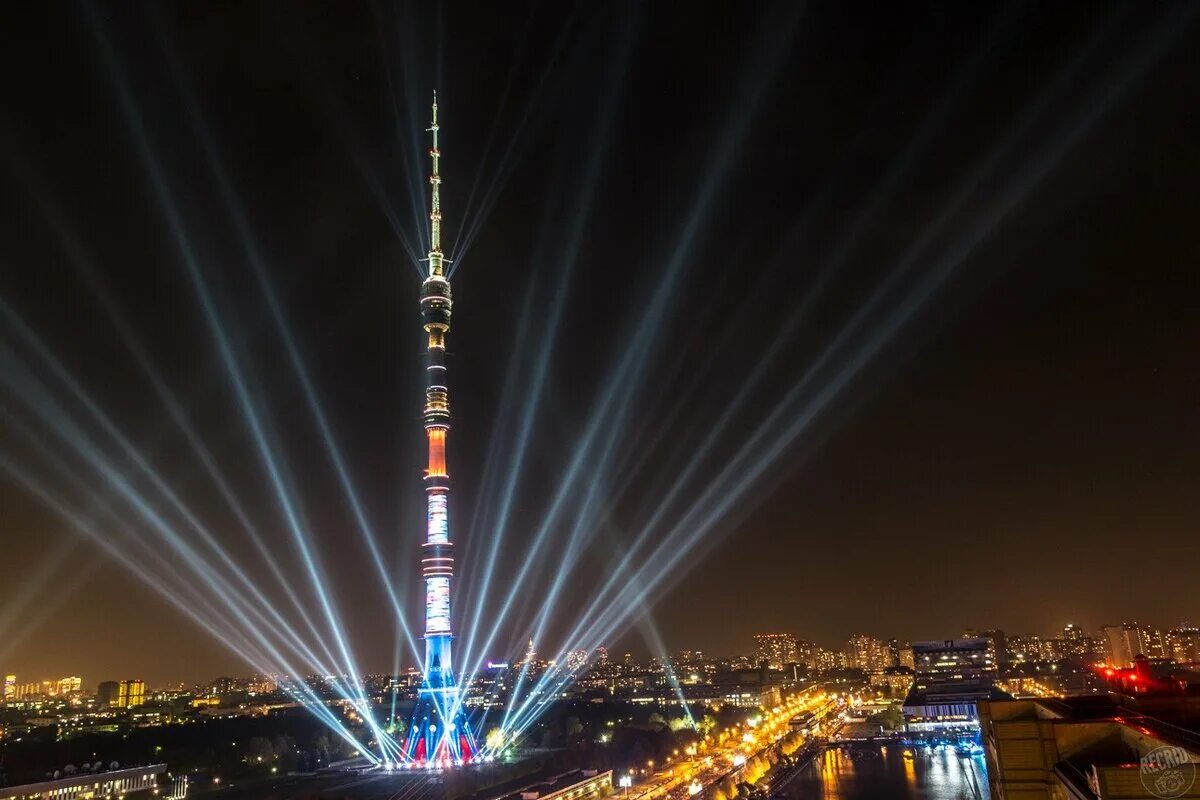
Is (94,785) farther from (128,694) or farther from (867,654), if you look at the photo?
(867,654)

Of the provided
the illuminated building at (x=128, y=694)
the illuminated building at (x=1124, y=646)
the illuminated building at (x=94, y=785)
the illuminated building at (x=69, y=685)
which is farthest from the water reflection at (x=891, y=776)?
the illuminated building at (x=69, y=685)

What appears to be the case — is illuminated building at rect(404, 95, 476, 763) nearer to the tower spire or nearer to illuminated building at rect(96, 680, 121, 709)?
the tower spire

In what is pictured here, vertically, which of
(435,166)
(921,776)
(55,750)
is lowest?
(921,776)

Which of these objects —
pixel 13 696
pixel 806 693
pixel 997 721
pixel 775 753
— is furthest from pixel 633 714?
pixel 13 696

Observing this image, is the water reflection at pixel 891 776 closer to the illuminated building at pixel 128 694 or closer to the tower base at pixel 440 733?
the tower base at pixel 440 733

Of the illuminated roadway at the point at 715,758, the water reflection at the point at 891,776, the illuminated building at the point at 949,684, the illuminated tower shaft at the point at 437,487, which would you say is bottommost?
the water reflection at the point at 891,776

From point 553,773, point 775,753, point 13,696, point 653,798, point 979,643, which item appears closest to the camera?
point 653,798

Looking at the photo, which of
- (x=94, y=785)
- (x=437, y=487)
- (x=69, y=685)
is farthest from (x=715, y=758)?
(x=69, y=685)

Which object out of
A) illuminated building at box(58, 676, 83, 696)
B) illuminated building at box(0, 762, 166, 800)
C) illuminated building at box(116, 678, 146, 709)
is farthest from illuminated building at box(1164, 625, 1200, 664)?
illuminated building at box(58, 676, 83, 696)

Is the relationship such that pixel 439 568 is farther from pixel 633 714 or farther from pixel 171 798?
pixel 633 714
